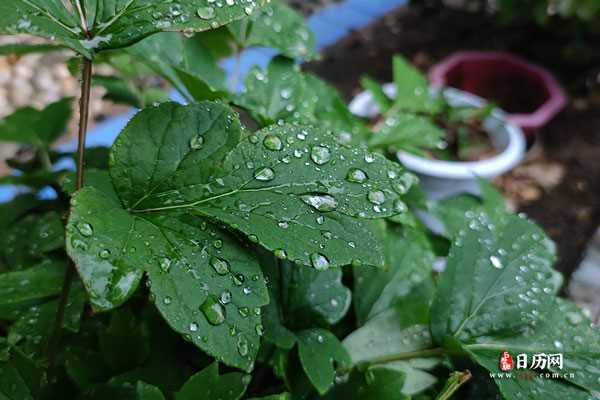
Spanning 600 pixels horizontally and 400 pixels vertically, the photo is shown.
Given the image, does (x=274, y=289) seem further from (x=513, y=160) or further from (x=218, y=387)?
(x=513, y=160)

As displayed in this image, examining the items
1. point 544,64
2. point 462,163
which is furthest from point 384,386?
point 544,64

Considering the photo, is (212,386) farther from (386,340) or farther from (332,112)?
(332,112)

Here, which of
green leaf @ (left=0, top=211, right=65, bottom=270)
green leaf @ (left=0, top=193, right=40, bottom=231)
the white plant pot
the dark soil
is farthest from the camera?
the dark soil

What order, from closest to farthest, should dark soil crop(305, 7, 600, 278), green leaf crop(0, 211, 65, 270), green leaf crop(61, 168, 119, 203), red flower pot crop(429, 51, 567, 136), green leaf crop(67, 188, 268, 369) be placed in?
green leaf crop(67, 188, 268, 369), green leaf crop(61, 168, 119, 203), green leaf crop(0, 211, 65, 270), dark soil crop(305, 7, 600, 278), red flower pot crop(429, 51, 567, 136)

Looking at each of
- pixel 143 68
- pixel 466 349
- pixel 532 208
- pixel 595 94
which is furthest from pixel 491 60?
pixel 466 349

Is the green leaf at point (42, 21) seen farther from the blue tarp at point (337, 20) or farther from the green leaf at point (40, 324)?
the blue tarp at point (337, 20)

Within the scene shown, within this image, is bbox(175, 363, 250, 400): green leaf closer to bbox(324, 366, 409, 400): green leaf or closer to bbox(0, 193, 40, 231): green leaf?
bbox(324, 366, 409, 400): green leaf

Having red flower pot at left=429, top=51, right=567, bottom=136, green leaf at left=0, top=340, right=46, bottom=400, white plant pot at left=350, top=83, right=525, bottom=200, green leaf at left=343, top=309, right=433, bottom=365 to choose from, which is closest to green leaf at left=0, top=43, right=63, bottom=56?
green leaf at left=0, top=340, right=46, bottom=400
